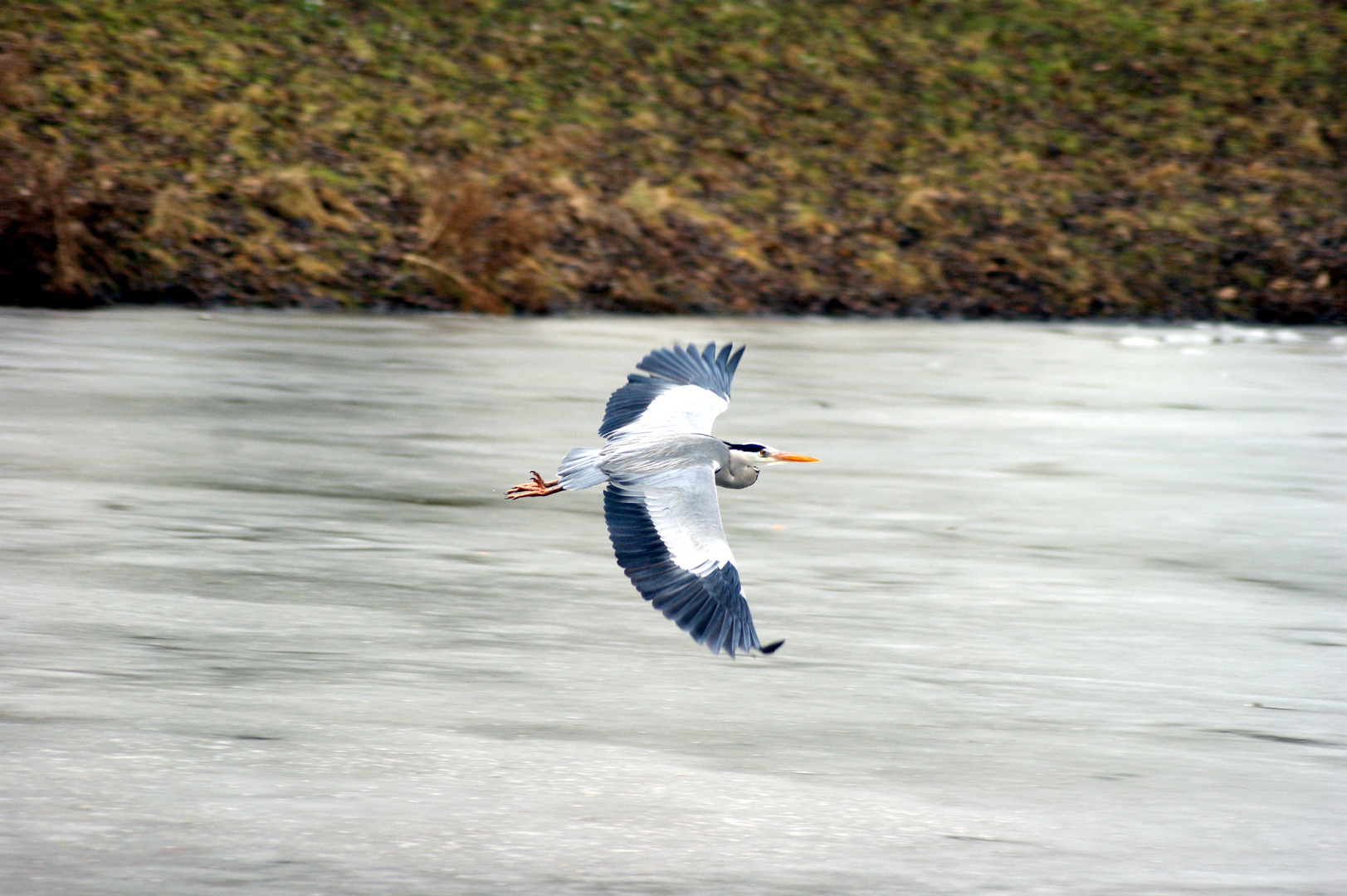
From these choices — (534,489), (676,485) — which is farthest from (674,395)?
(676,485)

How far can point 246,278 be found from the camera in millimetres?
19078

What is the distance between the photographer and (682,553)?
17.2ft

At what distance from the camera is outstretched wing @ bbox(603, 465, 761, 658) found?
16.7 feet

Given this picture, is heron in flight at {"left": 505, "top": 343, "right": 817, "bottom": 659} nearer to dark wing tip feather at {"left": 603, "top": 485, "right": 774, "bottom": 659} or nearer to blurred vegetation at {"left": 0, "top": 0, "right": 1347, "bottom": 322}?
dark wing tip feather at {"left": 603, "top": 485, "right": 774, "bottom": 659}

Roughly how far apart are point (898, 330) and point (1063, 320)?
9.53 feet

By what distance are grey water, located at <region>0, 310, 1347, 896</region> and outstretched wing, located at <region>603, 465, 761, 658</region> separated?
407mm

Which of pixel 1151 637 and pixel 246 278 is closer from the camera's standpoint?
pixel 1151 637

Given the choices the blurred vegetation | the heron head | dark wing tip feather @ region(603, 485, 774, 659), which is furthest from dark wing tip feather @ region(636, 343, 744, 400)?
the blurred vegetation

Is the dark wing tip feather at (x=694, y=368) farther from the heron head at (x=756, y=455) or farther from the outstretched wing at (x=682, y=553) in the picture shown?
the outstretched wing at (x=682, y=553)

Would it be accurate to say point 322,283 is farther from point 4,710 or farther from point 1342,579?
point 4,710

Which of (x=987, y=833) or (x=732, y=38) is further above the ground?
(x=732, y=38)

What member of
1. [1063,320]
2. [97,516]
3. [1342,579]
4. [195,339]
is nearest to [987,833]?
[1342,579]

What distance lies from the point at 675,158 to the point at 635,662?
1811 cm

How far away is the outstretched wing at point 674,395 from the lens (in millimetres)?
6441
